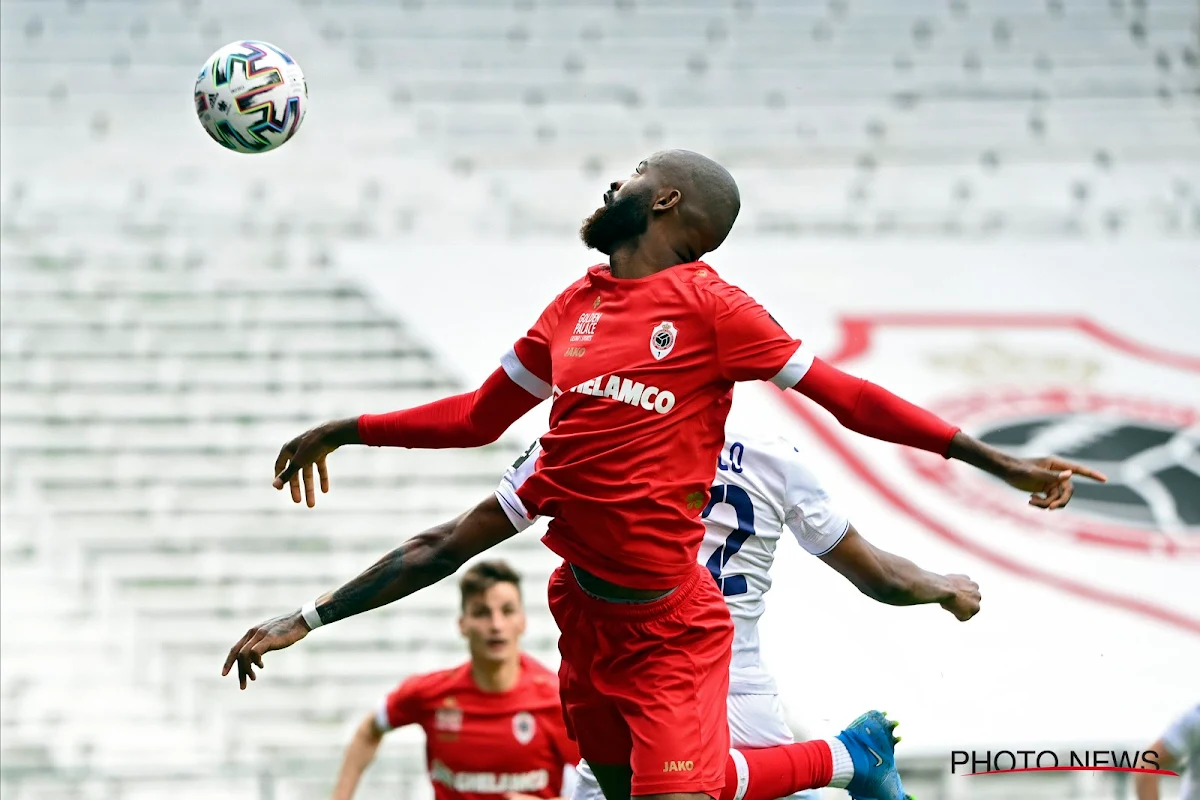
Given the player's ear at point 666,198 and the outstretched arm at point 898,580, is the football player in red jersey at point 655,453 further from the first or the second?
the outstretched arm at point 898,580

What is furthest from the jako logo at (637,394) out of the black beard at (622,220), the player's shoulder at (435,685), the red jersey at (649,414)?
the player's shoulder at (435,685)

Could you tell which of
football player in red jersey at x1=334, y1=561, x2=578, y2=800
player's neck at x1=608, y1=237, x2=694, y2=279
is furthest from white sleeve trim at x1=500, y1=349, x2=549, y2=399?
football player in red jersey at x1=334, y1=561, x2=578, y2=800

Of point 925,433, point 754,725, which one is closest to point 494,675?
point 754,725

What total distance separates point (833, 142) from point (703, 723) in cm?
1086

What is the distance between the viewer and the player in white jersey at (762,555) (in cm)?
535

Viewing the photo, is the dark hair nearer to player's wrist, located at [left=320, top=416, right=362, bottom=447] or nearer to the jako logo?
player's wrist, located at [left=320, top=416, right=362, bottom=447]

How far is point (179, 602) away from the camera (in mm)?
11188

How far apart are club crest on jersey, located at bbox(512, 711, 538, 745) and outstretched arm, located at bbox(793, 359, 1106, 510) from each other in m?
3.61

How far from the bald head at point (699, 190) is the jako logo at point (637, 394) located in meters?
0.49

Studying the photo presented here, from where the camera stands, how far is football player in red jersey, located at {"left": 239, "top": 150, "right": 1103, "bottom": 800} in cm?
443

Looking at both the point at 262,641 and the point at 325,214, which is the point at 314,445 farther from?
the point at 325,214

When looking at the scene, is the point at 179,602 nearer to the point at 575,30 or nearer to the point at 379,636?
the point at 379,636

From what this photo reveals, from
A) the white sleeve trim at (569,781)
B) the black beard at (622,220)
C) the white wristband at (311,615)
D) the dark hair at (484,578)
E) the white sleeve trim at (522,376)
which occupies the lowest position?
the white sleeve trim at (569,781)

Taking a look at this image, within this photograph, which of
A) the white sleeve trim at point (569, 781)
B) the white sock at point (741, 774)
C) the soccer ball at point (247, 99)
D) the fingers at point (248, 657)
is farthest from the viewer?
the white sleeve trim at point (569, 781)
